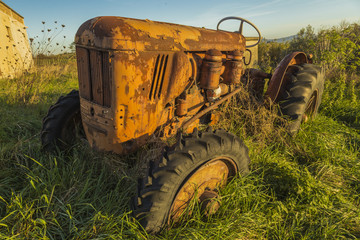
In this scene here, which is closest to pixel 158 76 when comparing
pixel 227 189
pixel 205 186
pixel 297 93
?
pixel 205 186

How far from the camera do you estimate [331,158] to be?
2789 millimetres

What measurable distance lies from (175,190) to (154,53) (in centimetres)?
104

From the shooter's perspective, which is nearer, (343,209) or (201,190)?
(201,190)

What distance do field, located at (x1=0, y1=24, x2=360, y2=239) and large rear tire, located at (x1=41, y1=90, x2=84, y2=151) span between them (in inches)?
5.6

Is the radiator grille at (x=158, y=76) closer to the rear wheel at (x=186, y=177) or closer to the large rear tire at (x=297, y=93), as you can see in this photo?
the rear wheel at (x=186, y=177)

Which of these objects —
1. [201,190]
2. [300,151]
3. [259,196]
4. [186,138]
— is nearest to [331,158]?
[300,151]

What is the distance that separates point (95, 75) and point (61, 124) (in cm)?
95

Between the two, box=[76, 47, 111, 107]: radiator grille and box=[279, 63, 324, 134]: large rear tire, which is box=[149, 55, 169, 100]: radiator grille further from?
box=[279, 63, 324, 134]: large rear tire

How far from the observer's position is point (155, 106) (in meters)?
1.88

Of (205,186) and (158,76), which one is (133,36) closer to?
(158,76)

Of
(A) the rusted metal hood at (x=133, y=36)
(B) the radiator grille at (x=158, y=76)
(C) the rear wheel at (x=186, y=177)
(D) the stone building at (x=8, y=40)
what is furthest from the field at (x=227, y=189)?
(D) the stone building at (x=8, y=40)

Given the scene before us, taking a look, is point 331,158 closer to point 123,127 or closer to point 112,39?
point 123,127

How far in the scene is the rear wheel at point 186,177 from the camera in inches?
56.1

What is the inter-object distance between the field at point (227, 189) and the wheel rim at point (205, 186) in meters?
0.10
